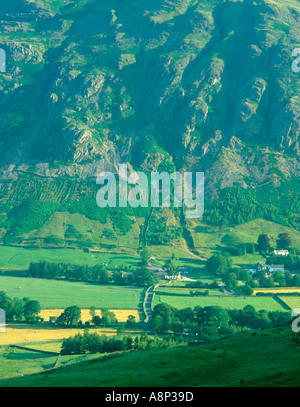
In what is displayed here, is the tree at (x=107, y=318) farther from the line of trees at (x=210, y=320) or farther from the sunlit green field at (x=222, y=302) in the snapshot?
the sunlit green field at (x=222, y=302)

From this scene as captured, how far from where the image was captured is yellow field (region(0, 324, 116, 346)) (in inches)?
5605

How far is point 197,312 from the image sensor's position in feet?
523

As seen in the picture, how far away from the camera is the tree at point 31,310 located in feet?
530

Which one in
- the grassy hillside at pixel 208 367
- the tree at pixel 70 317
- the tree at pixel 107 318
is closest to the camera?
the grassy hillside at pixel 208 367

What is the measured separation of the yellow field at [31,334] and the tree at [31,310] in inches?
127

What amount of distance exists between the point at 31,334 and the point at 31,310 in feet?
53.3

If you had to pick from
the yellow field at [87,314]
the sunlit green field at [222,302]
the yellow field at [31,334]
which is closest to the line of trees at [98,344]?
the yellow field at [31,334]

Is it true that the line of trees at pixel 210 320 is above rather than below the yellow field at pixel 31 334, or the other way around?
above

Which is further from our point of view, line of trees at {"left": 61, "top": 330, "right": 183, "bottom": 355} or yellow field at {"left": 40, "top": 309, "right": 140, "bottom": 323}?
yellow field at {"left": 40, "top": 309, "right": 140, "bottom": 323}

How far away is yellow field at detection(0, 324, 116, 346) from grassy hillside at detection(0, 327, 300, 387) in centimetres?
5728

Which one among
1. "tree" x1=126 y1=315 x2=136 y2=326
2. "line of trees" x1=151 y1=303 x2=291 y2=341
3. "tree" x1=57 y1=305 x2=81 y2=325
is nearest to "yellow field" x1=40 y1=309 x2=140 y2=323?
→ "tree" x1=126 y1=315 x2=136 y2=326

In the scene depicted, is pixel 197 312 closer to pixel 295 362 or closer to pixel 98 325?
pixel 98 325

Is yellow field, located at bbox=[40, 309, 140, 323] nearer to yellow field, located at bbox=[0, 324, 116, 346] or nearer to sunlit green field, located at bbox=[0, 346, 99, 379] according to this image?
yellow field, located at bbox=[0, 324, 116, 346]
